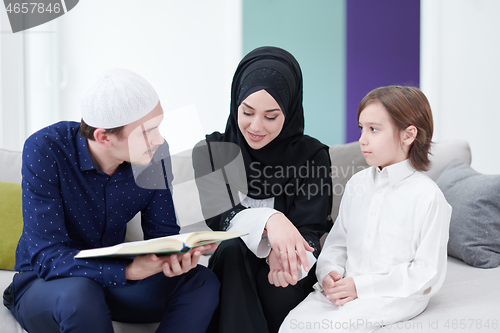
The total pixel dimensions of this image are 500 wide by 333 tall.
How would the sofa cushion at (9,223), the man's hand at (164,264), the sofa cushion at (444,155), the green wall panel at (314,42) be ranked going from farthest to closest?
the green wall panel at (314,42) → the sofa cushion at (444,155) → the sofa cushion at (9,223) → the man's hand at (164,264)

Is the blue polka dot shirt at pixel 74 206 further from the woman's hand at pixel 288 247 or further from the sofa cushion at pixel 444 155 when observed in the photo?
the sofa cushion at pixel 444 155

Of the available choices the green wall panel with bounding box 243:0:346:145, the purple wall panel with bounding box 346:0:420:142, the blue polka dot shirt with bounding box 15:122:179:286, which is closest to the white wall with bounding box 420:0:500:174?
the purple wall panel with bounding box 346:0:420:142

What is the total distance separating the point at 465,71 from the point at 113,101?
108 inches

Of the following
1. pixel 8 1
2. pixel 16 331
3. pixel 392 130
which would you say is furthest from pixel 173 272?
pixel 8 1

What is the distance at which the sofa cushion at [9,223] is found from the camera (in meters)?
1.53

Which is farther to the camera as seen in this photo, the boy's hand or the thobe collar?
the thobe collar

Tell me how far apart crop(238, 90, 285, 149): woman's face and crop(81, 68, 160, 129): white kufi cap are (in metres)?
0.36

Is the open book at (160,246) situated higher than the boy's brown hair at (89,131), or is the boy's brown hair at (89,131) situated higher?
the boy's brown hair at (89,131)

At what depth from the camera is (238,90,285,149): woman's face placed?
1312mm

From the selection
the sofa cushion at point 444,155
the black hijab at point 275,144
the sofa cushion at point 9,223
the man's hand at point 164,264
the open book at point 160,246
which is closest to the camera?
the open book at point 160,246

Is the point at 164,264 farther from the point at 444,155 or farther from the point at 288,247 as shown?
the point at 444,155

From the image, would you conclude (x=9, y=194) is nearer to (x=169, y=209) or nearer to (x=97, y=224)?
(x=97, y=224)

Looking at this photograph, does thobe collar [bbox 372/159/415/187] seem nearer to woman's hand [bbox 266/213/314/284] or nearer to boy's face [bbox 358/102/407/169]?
boy's face [bbox 358/102/407/169]

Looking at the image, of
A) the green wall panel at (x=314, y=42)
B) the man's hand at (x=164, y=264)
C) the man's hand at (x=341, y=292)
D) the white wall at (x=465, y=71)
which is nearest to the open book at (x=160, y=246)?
the man's hand at (x=164, y=264)
